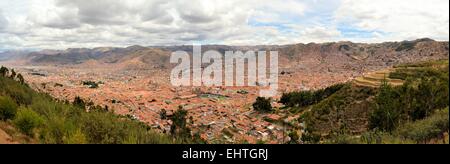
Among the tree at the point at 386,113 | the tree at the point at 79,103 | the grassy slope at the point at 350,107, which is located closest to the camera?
the tree at the point at 386,113

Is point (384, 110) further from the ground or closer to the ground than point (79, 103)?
further from the ground

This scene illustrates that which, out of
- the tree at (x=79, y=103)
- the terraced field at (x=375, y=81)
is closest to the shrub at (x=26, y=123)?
the tree at (x=79, y=103)

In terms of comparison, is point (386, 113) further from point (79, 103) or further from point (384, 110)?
point (79, 103)

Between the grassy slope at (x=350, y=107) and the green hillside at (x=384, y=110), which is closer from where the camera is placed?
the green hillside at (x=384, y=110)

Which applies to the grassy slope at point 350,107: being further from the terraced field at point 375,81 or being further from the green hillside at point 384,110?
the terraced field at point 375,81

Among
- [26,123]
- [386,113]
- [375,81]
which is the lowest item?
[386,113]

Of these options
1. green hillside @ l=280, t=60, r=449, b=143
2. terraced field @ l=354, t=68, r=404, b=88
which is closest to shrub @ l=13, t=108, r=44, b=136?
green hillside @ l=280, t=60, r=449, b=143

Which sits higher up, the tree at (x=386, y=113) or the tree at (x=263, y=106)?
the tree at (x=386, y=113)

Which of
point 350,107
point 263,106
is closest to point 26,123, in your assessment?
point 350,107
